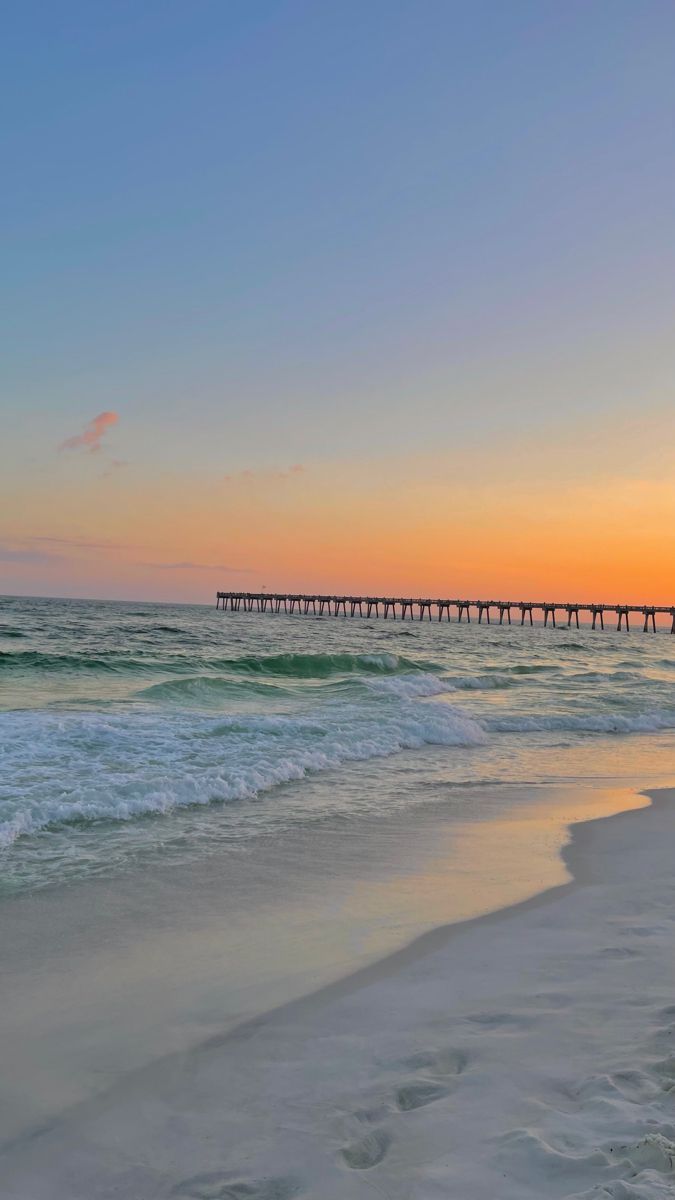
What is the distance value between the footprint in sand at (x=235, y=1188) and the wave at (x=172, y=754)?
15.2 ft

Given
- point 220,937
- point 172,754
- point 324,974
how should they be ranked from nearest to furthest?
point 324,974 < point 220,937 < point 172,754

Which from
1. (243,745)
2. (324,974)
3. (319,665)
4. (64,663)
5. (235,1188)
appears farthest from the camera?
(319,665)

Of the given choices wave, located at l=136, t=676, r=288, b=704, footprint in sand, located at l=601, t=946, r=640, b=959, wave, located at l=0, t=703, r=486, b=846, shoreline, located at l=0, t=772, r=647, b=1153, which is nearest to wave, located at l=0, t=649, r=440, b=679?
wave, located at l=136, t=676, r=288, b=704

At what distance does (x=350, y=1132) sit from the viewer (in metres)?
2.88

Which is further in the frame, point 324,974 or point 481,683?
point 481,683

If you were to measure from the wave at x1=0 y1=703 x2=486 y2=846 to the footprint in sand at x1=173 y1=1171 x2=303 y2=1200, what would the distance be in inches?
183

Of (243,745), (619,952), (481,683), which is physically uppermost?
(619,952)

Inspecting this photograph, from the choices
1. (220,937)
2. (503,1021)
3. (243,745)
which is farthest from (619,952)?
(243,745)

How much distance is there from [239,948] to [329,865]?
5.81 ft

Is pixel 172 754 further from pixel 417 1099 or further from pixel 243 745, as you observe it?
pixel 417 1099

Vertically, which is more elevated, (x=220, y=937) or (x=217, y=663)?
(x=220, y=937)

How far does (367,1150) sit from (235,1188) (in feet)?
1.51

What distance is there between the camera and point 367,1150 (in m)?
2.77

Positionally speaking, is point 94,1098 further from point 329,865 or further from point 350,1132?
point 329,865
